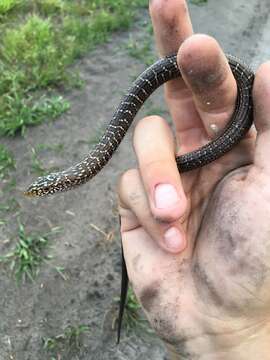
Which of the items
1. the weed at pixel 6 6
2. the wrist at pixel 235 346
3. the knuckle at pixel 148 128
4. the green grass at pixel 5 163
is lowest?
the green grass at pixel 5 163

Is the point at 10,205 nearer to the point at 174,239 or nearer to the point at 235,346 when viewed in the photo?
the point at 174,239

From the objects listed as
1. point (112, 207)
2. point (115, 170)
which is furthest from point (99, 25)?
point (112, 207)

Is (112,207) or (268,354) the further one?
(112,207)

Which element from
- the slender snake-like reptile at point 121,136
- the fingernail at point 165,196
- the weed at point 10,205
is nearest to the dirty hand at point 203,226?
the fingernail at point 165,196

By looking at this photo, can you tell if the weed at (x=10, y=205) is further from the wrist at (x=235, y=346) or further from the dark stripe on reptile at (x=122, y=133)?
the wrist at (x=235, y=346)

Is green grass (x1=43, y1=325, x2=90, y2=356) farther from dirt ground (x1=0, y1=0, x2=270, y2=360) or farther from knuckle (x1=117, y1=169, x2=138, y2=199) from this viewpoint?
knuckle (x1=117, y1=169, x2=138, y2=199)

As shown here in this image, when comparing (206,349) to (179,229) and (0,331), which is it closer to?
(179,229)

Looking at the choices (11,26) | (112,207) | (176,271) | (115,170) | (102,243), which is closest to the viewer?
(176,271)
